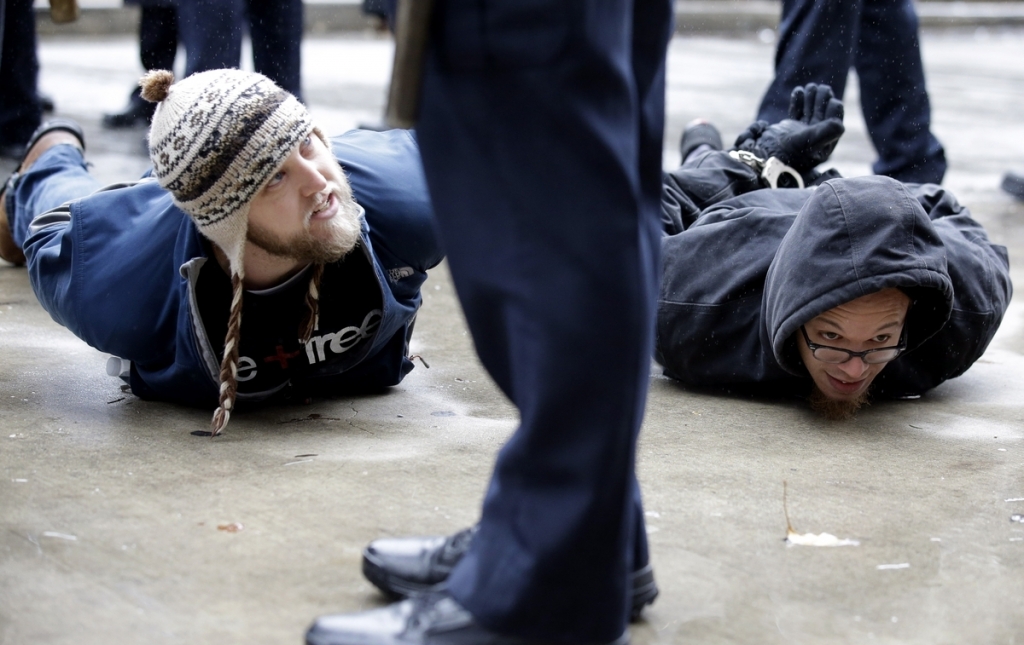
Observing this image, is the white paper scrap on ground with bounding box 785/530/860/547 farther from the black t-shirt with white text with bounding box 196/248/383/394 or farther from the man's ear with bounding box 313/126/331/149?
A: the man's ear with bounding box 313/126/331/149

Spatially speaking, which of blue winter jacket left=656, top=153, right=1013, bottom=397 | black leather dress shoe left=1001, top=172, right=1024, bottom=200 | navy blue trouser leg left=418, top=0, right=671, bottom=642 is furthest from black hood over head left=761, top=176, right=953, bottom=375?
black leather dress shoe left=1001, top=172, right=1024, bottom=200

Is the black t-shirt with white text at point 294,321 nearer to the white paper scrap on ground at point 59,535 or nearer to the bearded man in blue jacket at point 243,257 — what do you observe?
the bearded man in blue jacket at point 243,257

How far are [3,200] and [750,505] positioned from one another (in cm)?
244

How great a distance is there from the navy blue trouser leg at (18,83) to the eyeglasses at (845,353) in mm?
3821

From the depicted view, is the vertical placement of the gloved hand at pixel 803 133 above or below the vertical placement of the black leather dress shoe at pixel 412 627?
above

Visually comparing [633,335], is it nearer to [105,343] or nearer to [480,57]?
[480,57]

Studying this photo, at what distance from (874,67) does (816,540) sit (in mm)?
2789

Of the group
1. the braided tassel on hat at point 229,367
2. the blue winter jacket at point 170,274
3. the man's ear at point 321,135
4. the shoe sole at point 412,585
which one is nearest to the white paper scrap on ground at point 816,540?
the shoe sole at point 412,585

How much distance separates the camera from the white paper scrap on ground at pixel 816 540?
6.59 feet

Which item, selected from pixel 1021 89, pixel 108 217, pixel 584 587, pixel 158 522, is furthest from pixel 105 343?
pixel 1021 89

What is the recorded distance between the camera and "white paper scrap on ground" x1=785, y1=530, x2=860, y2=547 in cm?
201

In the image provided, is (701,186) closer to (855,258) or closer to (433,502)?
(855,258)

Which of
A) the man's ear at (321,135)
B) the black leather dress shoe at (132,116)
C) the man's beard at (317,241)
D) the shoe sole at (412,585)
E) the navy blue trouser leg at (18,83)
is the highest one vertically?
the man's ear at (321,135)

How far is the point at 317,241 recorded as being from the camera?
239 cm
